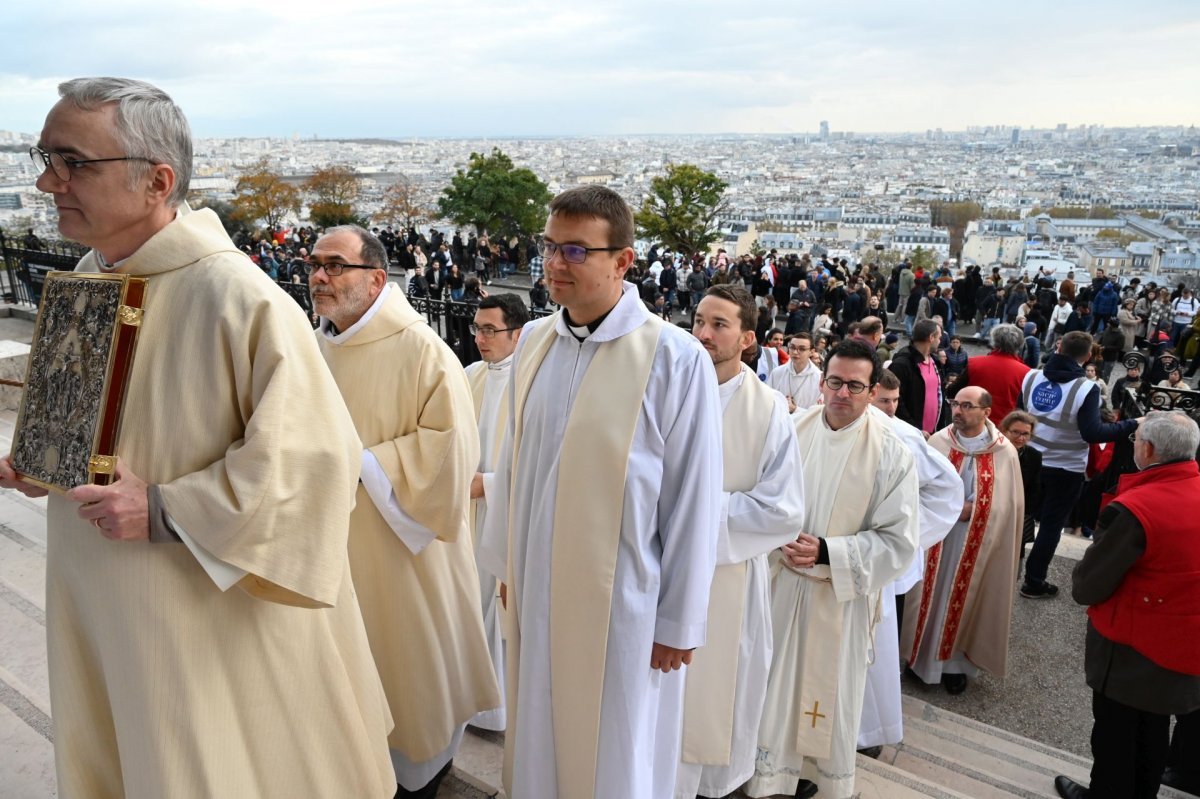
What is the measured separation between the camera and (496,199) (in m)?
44.8

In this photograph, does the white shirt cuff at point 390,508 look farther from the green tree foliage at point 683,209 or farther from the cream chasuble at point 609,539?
the green tree foliage at point 683,209

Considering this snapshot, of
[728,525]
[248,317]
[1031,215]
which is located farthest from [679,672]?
[1031,215]

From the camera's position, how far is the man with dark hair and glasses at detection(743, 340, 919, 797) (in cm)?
301

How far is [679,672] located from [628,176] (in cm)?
14303

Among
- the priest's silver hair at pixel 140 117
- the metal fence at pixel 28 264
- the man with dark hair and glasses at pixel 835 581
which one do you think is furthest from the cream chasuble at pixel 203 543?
the metal fence at pixel 28 264

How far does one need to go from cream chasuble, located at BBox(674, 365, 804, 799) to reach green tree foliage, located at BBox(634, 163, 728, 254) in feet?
156

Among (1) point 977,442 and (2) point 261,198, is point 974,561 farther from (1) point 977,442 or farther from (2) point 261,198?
(2) point 261,198

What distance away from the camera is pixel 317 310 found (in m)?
2.69

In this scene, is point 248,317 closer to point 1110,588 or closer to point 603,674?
point 603,674

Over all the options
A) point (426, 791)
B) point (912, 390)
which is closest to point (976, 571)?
point (912, 390)

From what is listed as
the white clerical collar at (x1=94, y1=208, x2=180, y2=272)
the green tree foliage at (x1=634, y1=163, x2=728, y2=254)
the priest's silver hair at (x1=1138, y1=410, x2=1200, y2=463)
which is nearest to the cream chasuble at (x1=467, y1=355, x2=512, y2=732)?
the white clerical collar at (x1=94, y1=208, x2=180, y2=272)

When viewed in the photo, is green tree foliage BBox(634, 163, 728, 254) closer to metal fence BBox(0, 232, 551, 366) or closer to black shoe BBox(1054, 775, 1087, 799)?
metal fence BBox(0, 232, 551, 366)

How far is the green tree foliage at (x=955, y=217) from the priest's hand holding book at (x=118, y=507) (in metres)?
122

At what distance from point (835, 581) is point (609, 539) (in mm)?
1247
